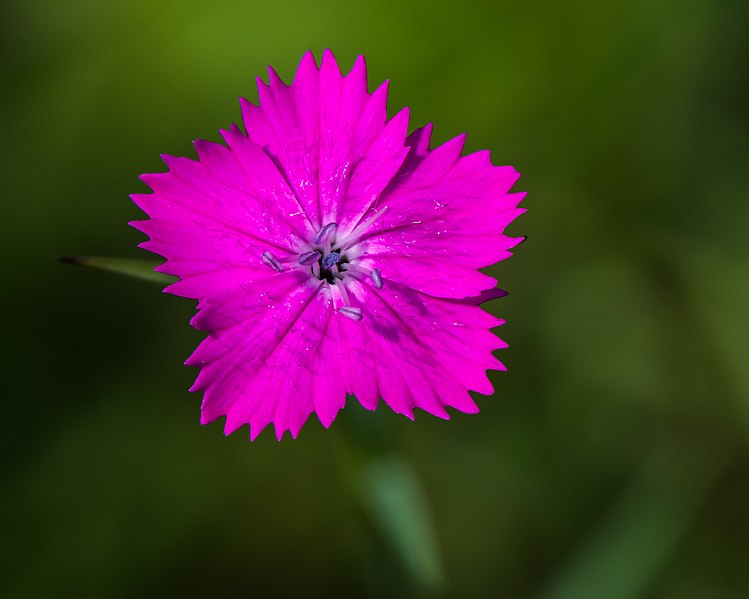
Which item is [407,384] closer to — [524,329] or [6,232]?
[524,329]

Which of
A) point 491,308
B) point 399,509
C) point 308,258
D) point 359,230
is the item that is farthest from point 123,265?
point 491,308

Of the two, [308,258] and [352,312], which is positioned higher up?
[308,258]

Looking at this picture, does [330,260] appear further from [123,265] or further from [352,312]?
[123,265]

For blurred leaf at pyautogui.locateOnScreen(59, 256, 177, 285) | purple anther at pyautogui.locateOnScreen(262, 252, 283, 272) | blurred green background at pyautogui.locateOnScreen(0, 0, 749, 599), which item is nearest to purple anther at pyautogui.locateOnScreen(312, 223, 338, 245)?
purple anther at pyautogui.locateOnScreen(262, 252, 283, 272)

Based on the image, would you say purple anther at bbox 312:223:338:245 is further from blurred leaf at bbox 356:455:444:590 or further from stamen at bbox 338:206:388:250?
blurred leaf at bbox 356:455:444:590

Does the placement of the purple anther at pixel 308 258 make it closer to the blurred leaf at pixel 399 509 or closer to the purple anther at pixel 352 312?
the purple anther at pixel 352 312

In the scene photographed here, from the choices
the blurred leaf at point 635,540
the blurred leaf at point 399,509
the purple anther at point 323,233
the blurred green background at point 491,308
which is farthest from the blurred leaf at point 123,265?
the blurred leaf at point 635,540
